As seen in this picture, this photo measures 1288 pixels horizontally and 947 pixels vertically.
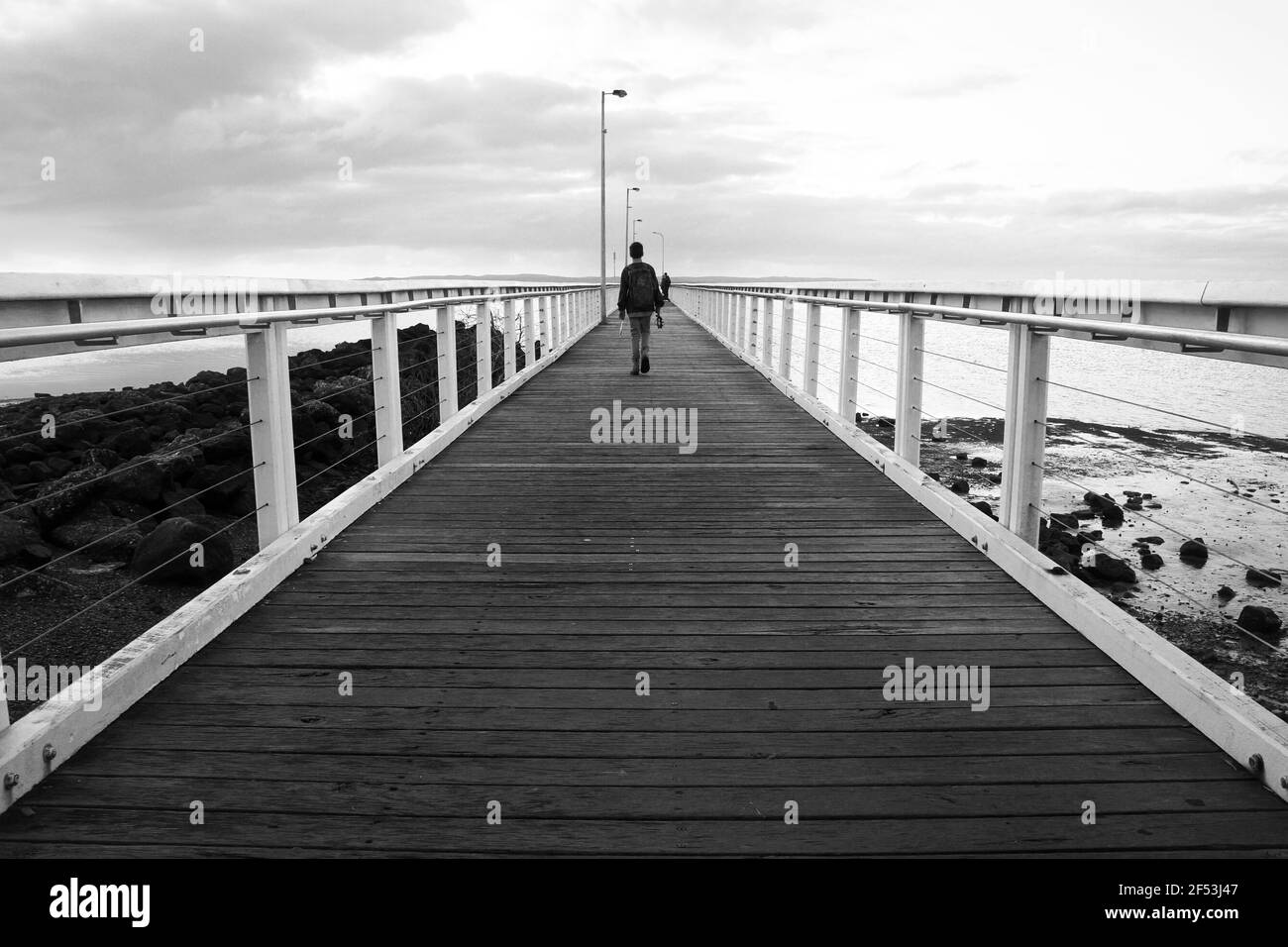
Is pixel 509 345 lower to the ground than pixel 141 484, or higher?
higher

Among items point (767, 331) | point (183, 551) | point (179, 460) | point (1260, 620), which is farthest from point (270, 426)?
point (1260, 620)

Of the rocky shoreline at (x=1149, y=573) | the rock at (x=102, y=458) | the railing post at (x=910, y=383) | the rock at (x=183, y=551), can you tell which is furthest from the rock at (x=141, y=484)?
the rocky shoreline at (x=1149, y=573)

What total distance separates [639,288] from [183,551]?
22.7ft

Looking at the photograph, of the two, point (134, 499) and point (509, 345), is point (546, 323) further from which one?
point (134, 499)

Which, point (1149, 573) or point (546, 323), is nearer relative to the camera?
point (1149, 573)

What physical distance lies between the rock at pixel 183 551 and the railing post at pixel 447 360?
2090 millimetres

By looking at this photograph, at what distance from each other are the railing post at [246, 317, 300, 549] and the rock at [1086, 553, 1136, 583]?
38.4 feet

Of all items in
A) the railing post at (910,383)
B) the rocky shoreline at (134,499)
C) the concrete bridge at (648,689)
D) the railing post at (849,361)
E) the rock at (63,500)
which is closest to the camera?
the concrete bridge at (648,689)

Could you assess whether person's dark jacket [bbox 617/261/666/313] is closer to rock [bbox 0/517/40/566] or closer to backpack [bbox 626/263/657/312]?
backpack [bbox 626/263/657/312]

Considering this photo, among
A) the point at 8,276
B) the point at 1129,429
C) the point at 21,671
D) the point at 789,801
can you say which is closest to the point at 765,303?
the point at 21,671

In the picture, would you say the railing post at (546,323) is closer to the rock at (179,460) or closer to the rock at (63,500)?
the rock at (179,460)

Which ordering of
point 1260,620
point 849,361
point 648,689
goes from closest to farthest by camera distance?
point 648,689 < point 849,361 < point 1260,620

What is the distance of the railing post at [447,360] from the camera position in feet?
25.6

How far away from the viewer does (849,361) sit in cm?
823
